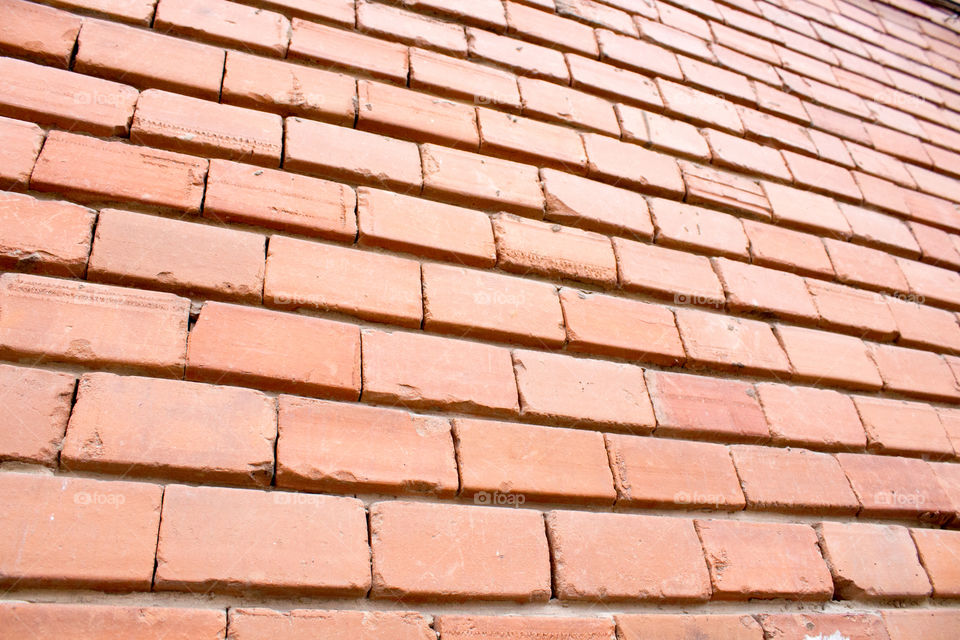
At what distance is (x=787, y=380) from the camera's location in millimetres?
2021

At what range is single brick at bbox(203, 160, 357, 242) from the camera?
158 cm

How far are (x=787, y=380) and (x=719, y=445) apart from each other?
38 centimetres

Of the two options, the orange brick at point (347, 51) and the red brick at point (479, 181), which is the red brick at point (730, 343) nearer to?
the red brick at point (479, 181)

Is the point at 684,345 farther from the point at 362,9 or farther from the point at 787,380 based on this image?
the point at 362,9

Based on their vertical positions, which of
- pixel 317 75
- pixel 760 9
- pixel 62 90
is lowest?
pixel 62 90

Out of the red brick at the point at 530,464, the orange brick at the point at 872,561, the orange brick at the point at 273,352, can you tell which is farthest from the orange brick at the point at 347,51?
the orange brick at the point at 872,561

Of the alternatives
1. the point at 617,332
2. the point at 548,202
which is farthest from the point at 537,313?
the point at 548,202

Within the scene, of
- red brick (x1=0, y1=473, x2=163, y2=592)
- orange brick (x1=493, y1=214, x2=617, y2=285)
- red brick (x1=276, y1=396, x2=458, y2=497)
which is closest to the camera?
red brick (x1=0, y1=473, x2=163, y2=592)

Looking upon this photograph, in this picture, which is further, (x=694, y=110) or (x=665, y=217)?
(x=694, y=110)

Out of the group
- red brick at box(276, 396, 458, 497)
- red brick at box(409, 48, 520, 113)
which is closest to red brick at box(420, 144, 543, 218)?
red brick at box(409, 48, 520, 113)

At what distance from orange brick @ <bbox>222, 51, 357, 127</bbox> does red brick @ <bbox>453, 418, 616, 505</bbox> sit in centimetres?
90

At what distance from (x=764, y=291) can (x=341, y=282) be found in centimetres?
131

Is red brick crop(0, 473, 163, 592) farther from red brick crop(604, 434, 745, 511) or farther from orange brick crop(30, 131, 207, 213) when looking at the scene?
red brick crop(604, 434, 745, 511)

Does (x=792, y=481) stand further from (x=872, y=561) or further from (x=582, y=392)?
(x=582, y=392)
